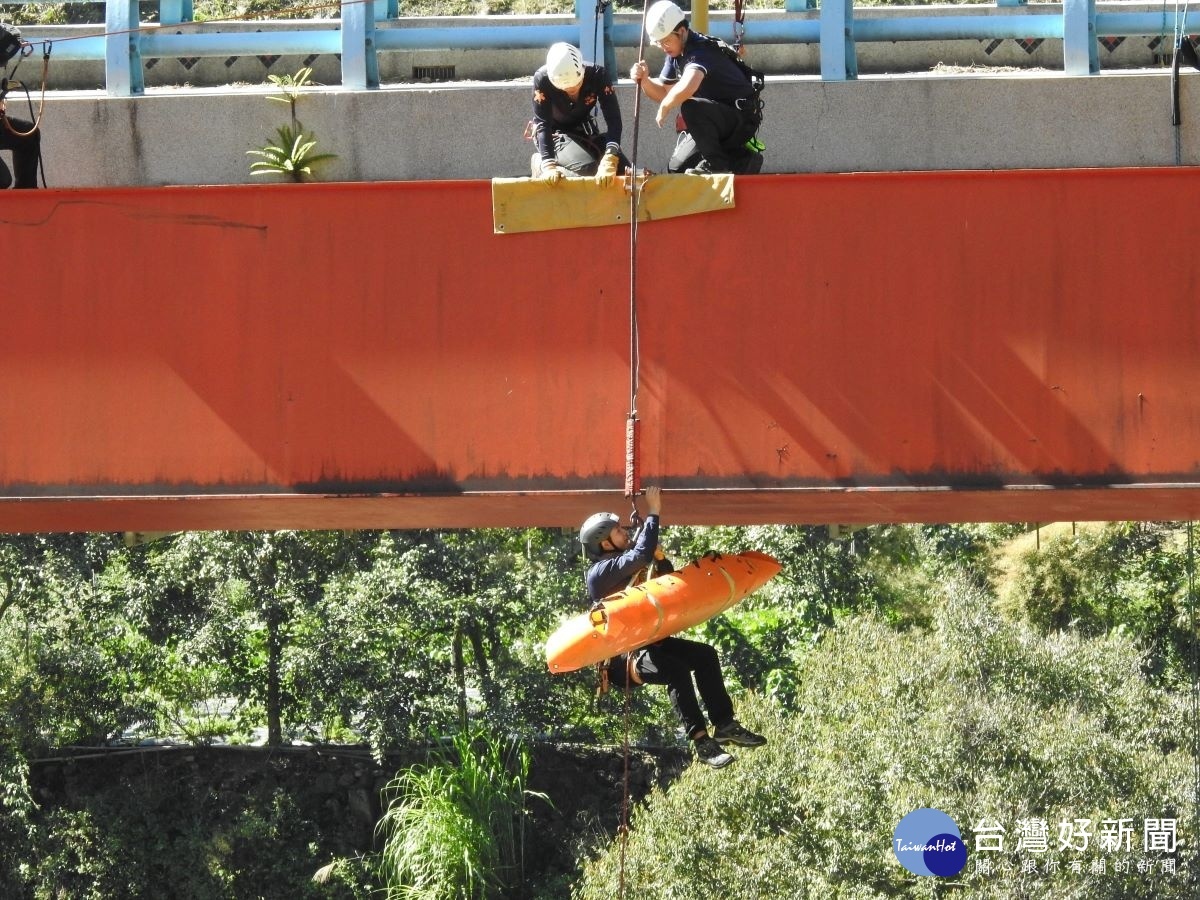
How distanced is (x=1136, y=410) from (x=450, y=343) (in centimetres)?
330

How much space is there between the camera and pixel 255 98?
1006 centimetres

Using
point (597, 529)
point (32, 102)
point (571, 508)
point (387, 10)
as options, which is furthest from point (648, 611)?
point (387, 10)

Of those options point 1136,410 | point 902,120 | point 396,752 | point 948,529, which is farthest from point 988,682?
point 1136,410

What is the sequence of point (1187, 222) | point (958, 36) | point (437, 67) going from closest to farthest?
1. point (1187, 222)
2. point (958, 36)
3. point (437, 67)

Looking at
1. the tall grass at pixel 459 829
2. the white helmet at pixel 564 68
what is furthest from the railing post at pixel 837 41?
the tall grass at pixel 459 829

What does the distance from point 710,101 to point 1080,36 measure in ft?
9.88

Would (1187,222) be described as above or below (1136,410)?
above

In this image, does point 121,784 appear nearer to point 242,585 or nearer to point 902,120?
point 242,585

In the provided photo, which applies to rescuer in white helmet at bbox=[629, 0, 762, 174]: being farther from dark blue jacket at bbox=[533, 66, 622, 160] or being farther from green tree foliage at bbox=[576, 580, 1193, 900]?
green tree foliage at bbox=[576, 580, 1193, 900]

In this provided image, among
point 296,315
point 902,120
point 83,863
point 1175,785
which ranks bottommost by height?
point 83,863

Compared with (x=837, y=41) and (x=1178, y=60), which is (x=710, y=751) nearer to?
(x=837, y=41)

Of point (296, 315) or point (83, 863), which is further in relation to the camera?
point (83, 863)

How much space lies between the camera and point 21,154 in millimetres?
9164

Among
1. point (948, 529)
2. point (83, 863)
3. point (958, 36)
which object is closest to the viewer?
point (958, 36)
